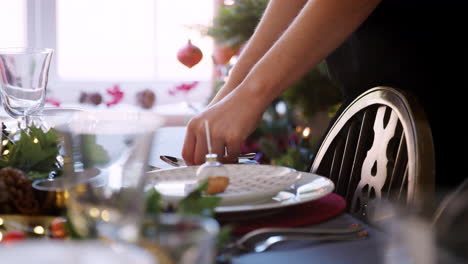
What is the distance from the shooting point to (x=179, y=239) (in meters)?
0.34

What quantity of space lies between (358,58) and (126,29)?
347cm

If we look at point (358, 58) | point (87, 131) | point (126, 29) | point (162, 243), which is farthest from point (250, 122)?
point (126, 29)

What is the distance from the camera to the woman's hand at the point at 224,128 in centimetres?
97

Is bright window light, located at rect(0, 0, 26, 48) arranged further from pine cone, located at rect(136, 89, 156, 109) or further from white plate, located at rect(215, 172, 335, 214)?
white plate, located at rect(215, 172, 335, 214)

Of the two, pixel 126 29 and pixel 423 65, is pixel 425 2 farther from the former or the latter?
pixel 126 29

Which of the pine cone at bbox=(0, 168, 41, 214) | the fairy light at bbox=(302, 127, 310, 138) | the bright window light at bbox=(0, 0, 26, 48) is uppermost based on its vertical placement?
the bright window light at bbox=(0, 0, 26, 48)

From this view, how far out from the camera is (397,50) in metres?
1.18

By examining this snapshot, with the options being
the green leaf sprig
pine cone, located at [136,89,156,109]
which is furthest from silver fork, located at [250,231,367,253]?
pine cone, located at [136,89,156,109]

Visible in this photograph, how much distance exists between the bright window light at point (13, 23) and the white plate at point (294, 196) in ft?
13.5

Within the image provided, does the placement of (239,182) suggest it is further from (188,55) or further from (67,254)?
(188,55)

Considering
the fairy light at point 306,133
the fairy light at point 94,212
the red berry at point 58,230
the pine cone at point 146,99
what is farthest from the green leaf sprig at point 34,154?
the pine cone at point 146,99

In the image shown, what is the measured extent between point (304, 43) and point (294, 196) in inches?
13.1

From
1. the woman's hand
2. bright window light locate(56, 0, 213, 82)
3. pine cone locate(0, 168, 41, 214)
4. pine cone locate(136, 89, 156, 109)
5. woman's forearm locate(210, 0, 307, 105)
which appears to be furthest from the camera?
bright window light locate(56, 0, 213, 82)

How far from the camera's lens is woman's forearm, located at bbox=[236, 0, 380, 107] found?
0.97m
